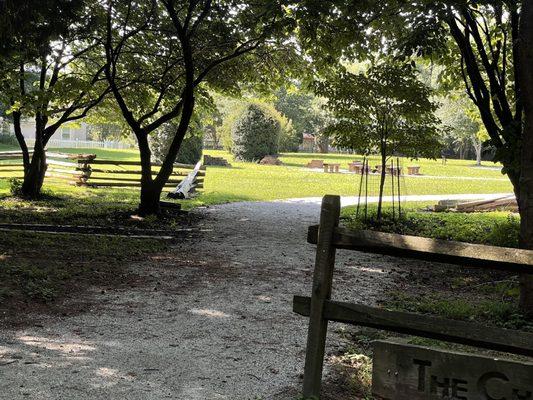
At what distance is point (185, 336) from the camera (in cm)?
575

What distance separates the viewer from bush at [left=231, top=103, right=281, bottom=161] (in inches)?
1640

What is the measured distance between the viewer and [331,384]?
15.3ft

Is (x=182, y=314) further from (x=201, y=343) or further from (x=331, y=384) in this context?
(x=331, y=384)

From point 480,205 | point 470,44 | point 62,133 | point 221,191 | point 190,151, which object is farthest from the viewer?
point 62,133

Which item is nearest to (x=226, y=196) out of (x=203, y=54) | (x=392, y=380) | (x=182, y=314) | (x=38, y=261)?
(x=203, y=54)

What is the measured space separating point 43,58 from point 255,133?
94.4 feet

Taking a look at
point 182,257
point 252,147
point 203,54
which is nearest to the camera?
point 182,257

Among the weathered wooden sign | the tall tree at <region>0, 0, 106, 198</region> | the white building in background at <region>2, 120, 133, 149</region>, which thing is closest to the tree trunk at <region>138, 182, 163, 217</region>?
the tall tree at <region>0, 0, 106, 198</region>

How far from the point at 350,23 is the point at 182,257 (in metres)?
5.72

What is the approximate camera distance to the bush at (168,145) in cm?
3058

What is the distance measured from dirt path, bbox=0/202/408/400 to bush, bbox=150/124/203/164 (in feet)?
68.5

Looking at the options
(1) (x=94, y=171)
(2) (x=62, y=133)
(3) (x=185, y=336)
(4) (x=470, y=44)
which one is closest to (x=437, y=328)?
(3) (x=185, y=336)

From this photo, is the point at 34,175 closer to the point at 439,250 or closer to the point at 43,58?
the point at 43,58

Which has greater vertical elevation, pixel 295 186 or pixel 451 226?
pixel 295 186
